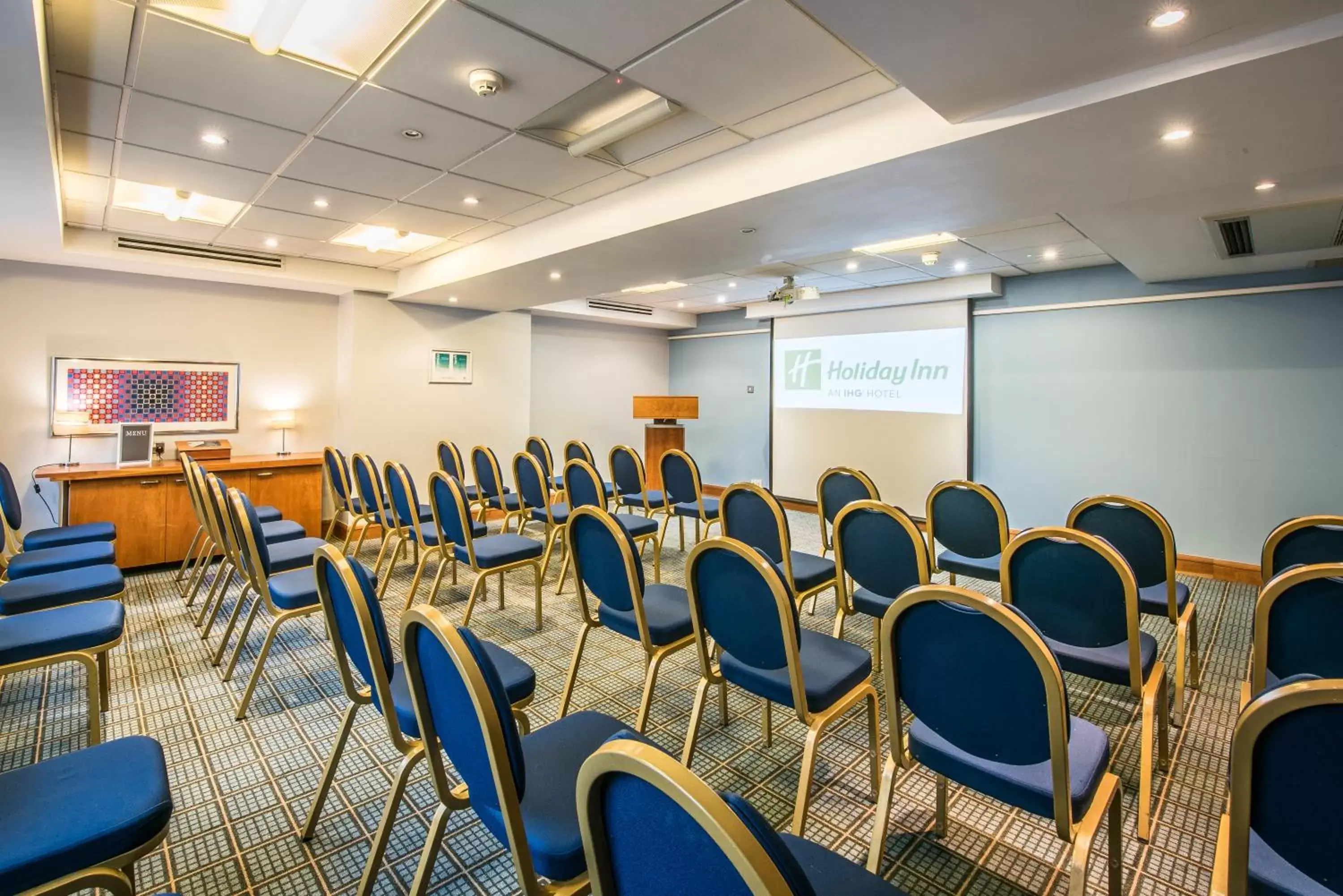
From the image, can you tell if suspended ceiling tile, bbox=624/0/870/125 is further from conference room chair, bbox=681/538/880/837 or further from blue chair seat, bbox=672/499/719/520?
blue chair seat, bbox=672/499/719/520

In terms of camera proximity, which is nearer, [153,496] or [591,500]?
[591,500]

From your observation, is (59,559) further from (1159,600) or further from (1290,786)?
(1159,600)

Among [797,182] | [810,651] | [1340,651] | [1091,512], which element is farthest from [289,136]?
[1340,651]

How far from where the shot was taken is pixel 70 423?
534 centimetres

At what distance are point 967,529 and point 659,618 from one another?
2.10 metres

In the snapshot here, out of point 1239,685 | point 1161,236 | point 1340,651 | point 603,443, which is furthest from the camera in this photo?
point 603,443

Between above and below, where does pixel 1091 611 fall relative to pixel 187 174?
below

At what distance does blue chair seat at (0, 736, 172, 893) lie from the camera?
1.20m

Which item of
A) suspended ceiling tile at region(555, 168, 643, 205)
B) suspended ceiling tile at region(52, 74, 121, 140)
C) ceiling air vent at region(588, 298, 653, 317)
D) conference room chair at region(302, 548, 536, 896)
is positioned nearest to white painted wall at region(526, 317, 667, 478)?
ceiling air vent at region(588, 298, 653, 317)

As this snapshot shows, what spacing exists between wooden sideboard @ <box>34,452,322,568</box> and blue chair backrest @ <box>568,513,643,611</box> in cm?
445

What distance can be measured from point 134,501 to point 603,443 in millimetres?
5764

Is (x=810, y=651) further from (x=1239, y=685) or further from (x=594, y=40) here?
(x=1239, y=685)

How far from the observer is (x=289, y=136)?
3223mm

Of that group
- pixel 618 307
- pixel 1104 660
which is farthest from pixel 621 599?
pixel 618 307
